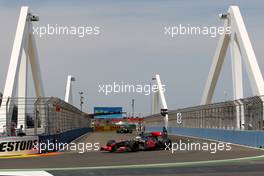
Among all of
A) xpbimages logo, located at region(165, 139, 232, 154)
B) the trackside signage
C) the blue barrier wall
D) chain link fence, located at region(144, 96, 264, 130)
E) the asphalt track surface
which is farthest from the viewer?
chain link fence, located at region(144, 96, 264, 130)

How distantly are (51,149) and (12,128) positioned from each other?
2.02 metres

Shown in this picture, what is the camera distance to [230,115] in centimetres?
3706

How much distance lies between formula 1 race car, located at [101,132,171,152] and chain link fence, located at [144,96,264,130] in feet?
15.3

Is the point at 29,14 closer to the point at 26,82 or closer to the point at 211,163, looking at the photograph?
the point at 26,82

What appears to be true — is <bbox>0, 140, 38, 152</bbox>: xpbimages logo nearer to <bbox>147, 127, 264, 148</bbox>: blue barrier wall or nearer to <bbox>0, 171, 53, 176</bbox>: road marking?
<bbox>0, 171, 53, 176</bbox>: road marking

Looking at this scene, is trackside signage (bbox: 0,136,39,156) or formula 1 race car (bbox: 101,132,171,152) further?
formula 1 race car (bbox: 101,132,171,152)

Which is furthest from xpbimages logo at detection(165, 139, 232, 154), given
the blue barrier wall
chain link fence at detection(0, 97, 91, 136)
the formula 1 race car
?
chain link fence at detection(0, 97, 91, 136)

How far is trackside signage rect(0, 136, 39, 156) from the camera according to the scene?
25.4 meters

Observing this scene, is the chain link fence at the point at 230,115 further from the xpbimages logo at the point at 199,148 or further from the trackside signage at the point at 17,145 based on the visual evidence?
the trackside signage at the point at 17,145

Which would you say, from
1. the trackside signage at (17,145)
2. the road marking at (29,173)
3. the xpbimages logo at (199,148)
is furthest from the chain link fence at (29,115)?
the road marking at (29,173)

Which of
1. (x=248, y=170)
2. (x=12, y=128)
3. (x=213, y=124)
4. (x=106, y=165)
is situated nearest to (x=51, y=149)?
(x=12, y=128)

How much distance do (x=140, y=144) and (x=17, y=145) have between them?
18.4 feet

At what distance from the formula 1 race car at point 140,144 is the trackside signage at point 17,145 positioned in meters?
3.14

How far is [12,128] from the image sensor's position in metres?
27.9
